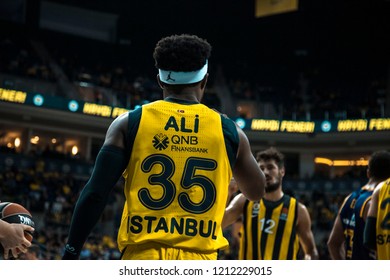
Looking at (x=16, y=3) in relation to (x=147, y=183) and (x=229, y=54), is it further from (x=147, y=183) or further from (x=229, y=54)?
(x=147, y=183)

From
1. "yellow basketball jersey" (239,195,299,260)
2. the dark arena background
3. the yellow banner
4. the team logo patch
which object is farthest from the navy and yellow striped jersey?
the yellow banner

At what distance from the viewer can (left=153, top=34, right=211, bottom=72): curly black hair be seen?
3619 mm

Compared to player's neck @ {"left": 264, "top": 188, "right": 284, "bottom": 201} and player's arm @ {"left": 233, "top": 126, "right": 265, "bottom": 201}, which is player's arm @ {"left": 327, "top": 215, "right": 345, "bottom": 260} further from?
player's arm @ {"left": 233, "top": 126, "right": 265, "bottom": 201}

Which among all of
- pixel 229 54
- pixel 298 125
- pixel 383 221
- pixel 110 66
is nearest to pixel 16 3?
pixel 110 66

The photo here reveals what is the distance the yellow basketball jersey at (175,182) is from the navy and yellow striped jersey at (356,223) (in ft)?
11.9

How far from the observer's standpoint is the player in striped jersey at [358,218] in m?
6.65

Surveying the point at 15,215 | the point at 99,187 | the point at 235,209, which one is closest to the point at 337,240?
the point at 235,209

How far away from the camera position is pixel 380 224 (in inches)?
207

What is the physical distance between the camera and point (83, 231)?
336cm

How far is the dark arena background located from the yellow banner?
87mm

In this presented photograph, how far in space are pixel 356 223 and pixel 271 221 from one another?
1.11 meters

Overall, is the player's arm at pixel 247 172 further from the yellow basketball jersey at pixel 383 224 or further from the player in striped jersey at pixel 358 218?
the player in striped jersey at pixel 358 218

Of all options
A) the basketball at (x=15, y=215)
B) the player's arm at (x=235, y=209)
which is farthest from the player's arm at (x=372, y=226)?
the basketball at (x=15, y=215)
